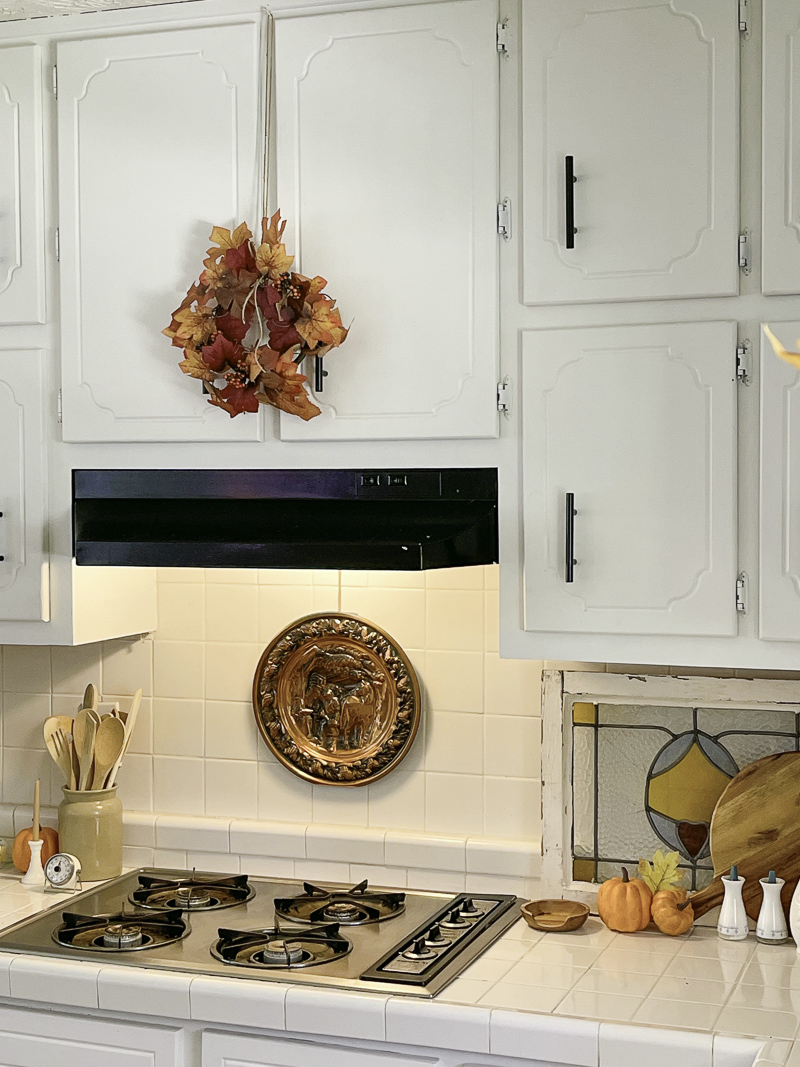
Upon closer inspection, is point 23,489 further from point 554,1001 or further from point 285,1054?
point 554,1001

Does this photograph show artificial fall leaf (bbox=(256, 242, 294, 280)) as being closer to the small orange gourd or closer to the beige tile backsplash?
the beige tile backsplash

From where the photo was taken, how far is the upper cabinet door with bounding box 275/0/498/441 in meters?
2.21

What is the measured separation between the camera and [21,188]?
247cm

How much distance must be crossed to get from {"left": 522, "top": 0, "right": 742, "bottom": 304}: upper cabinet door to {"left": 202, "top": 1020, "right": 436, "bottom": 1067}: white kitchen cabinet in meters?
1.26

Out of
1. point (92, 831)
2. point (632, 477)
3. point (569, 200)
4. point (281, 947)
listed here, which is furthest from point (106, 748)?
point (569, 200)

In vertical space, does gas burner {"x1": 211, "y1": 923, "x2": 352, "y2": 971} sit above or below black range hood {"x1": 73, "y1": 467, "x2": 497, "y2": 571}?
below

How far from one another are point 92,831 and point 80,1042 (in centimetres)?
59

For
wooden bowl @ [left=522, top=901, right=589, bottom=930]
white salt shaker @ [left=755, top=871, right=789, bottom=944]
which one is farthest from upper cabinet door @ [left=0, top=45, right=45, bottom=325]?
white salt shaker @ [left=755, top=871, right=789, bottom=944]

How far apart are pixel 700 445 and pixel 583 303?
1.03 feet

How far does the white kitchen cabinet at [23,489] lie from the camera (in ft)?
8.11

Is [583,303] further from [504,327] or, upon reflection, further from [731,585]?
[731,585]

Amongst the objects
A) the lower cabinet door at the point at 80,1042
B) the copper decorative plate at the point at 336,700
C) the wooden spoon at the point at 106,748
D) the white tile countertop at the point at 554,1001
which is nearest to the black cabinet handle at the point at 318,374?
the copper decorative plate at the point at 336,700

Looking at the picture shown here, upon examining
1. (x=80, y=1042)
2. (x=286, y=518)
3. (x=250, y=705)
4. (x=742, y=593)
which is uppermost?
(x=286, y=518)

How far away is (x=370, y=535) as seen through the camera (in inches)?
89.0
